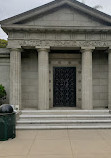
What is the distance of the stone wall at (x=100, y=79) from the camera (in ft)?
43.6

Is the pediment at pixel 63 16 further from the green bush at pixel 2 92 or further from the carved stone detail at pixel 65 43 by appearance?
the green bush at pixel 2 92

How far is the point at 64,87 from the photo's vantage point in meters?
13.3

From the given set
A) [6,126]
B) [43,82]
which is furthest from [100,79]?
[6,126]

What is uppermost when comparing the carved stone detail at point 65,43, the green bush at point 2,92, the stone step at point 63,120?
the carved stone detail at point 65,43

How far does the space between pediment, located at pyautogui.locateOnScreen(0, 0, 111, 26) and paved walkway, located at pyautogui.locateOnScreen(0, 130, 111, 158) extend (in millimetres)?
7982

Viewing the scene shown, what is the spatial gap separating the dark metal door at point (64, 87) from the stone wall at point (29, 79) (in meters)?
1.72

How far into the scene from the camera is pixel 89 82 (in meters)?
11.7

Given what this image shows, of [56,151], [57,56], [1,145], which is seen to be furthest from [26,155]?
[57,56]

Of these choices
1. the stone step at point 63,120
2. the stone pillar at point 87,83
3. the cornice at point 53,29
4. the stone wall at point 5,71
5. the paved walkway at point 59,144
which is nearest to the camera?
the paved walkway at point 59,144

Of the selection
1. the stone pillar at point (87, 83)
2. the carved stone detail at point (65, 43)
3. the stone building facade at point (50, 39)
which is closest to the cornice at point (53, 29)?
the stone building facade at point (50, 39)

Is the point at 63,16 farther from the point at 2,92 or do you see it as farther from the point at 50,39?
the point at 2,92

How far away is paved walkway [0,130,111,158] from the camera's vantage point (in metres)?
5.43

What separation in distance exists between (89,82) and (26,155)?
7.69 metres

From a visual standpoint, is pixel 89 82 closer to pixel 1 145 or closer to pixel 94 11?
pixel 94 11
